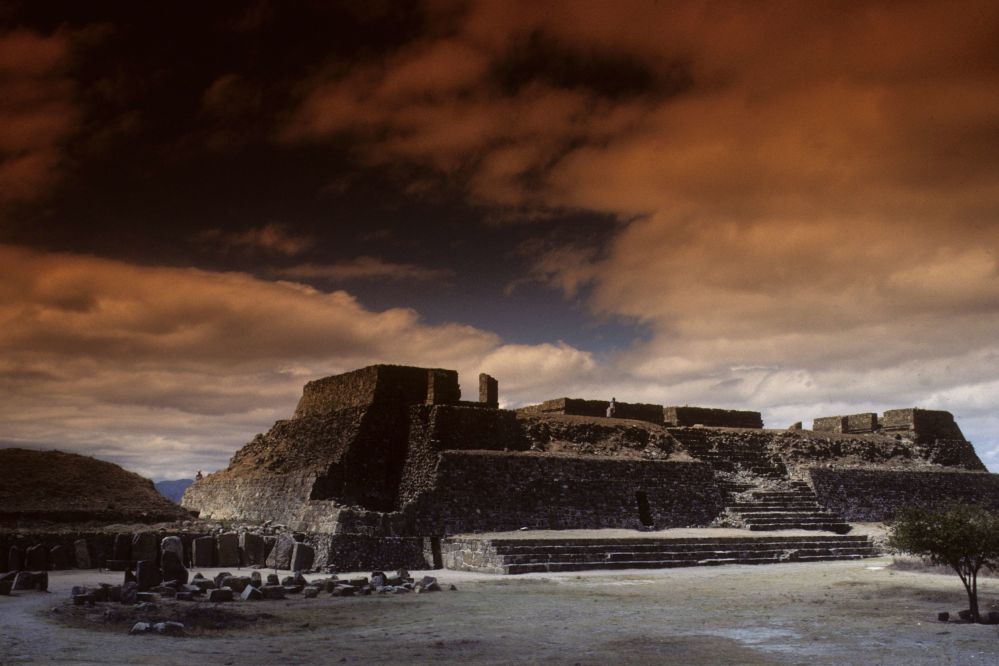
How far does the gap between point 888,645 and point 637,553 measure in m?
10.5

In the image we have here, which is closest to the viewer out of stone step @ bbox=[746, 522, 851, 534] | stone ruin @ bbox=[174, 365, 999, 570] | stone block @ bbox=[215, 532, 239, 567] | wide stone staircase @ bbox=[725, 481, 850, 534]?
stone block @ bbox=[215, 532, 239, 567]

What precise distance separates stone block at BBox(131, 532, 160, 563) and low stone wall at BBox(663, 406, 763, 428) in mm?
21104

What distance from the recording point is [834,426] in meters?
36.7

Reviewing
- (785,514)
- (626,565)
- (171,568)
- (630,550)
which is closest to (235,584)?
(171,568)

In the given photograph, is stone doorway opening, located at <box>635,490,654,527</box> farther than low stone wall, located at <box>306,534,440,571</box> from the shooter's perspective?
Yes

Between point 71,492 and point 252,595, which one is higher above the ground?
point 71,492

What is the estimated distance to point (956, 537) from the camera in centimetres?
1055

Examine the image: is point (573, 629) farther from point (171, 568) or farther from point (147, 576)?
point (171, 568)

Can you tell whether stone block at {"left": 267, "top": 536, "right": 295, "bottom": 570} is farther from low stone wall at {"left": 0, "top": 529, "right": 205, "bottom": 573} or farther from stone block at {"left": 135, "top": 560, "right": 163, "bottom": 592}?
stone block at {"left": 135, "top": 560, "right": 163, "bottom": 592}

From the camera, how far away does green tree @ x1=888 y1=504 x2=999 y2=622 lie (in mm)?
10391

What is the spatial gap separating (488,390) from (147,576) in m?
15.1

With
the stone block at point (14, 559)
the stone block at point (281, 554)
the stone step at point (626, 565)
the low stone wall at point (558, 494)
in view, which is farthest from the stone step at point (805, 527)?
the stone block at point (14, 559)

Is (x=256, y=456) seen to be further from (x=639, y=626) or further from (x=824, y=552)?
(x=639, y=626)

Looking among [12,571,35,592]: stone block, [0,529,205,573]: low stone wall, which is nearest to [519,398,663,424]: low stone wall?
[0,529,205,573]: low stone wall
